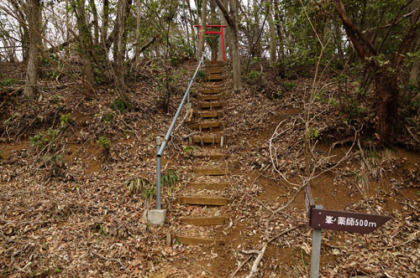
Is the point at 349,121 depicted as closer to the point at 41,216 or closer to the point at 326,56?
the point at 326,56

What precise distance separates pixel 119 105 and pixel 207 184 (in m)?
3.44

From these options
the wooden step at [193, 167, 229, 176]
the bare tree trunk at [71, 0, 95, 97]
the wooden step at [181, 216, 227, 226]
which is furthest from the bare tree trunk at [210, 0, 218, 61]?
Answer: the wooden step at [181, 216, 227, 226]

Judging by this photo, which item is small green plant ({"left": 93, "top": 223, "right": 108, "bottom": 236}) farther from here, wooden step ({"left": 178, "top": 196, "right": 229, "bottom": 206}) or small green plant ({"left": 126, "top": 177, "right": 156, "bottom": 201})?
wooden step ({"left": 178, "top": 196, "right": 229, "bottom": 206})

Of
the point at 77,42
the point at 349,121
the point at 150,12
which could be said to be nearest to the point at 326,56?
the point at 349,121

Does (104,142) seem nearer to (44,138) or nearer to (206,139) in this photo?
(44,138)

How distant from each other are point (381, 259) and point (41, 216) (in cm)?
515

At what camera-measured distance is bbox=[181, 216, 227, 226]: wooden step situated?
418 centimetres

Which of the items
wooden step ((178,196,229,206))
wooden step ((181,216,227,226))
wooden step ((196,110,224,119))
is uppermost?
wooden step ((196,110,224,119))

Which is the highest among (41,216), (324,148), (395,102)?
(395,102)

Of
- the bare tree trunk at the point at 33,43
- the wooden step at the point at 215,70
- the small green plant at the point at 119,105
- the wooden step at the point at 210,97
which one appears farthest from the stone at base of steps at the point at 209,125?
the bare tree trunk at the point at 33,43

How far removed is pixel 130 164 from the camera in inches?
208

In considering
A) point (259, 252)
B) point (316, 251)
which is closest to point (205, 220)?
point (259, 252)

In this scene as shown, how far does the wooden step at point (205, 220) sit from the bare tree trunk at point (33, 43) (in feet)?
18.2

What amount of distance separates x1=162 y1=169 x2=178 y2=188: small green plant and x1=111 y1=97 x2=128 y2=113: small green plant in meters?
2.60
